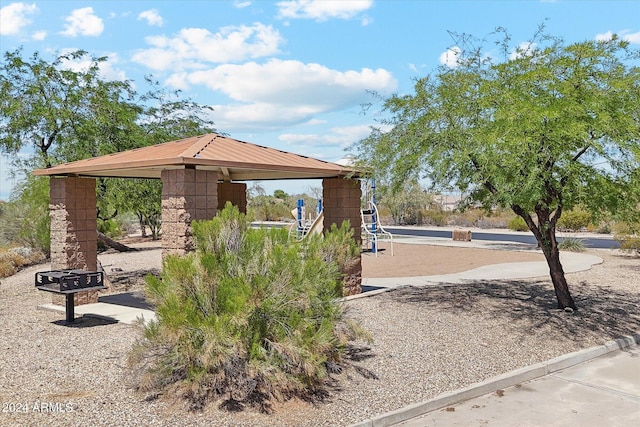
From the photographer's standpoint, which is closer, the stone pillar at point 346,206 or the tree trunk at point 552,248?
the tree trunk at point 552,248

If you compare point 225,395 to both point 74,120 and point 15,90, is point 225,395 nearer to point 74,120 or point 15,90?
point 74,120

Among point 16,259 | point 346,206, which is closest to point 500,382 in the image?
point 346,206

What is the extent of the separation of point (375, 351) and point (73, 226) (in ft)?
21.9

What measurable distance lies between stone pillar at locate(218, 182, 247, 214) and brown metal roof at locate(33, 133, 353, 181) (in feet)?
8.06

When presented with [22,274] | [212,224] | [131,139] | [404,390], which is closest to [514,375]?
[404,390]

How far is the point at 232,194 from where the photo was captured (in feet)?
48.3

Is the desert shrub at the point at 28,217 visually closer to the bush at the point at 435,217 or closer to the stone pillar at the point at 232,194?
the stone pillar at the point at 232,194

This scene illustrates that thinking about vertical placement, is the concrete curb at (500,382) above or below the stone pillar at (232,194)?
below

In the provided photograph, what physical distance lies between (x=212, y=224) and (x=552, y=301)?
25.5 feet

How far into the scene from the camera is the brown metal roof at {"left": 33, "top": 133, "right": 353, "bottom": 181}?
840 centimetres

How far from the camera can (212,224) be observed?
20.5 ft

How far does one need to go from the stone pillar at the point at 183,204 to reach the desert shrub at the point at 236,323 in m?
1.95

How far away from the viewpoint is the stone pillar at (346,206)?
11758mm

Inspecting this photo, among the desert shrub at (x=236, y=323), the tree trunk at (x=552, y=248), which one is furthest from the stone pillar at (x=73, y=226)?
the tree trunk at (x=552, y=248)
